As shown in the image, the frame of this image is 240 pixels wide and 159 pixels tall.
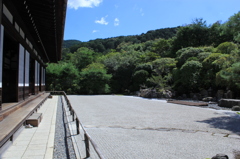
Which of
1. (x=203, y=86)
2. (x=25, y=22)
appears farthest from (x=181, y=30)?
(x=25, y=22)

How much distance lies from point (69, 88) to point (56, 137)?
72.9 ft

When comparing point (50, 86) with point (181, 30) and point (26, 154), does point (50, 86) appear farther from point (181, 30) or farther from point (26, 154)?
point (26, 154)

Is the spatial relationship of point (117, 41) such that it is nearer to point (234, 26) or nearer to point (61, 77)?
point (61, 77)

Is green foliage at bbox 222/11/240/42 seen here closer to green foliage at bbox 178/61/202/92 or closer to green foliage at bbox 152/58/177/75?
green foliage at bbox 178/61/202/92

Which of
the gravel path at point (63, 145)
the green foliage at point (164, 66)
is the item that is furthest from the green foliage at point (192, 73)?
the gravel path at point (63, 145)

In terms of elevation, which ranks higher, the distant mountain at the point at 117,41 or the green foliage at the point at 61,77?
the distant mountain at the point at 117,41

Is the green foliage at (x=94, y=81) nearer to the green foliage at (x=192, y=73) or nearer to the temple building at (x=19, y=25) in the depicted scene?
the green foliage at (x=192, y=73)

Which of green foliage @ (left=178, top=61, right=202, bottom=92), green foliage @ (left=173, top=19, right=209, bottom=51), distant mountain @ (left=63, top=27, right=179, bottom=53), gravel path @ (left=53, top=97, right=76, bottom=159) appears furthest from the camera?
distant mountain @ (left=63, top=27, right=179, bottom=53)

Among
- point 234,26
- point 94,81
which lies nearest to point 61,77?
point 94,81

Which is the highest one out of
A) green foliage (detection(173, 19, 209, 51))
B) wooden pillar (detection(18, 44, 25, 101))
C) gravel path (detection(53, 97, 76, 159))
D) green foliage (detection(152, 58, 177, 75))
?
green foliage (detection(173, 19, 209, 51))

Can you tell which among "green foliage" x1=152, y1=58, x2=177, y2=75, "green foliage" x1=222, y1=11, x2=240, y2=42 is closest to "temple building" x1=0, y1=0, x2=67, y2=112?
"green foliage" x1=222, y1=11, x2=240, y2=42

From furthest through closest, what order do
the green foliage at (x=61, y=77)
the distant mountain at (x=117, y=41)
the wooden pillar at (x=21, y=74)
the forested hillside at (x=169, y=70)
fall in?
the distant mountain at (x=117, y=41) < the green foliage at (x=61, y=77) < the forested hillside at (x=169, y=70) < the wooden pillar at (x=21, y=74)

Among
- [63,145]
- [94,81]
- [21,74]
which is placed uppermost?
[94,81]

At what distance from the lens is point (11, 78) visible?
23.0 feet
